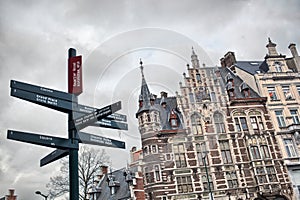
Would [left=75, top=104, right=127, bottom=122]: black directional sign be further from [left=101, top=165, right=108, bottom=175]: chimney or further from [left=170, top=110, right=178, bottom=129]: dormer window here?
[left=101, top=165, right=108, bottom=175]: chimney

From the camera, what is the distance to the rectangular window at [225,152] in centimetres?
2431

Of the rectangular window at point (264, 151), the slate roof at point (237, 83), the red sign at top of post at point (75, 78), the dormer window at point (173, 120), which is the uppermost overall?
the slate roof at point (237, 83)

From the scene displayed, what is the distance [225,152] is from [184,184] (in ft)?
14.1

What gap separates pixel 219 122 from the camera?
25.7 m

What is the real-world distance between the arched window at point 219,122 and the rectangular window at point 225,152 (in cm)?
109

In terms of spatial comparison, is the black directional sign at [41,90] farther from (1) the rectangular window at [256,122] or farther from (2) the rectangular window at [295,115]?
(2) the rectangular window at [295,115]

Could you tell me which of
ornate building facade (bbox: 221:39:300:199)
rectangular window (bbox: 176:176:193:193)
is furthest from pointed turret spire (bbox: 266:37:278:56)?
rectangular window (bbox: 176:176:193:193)

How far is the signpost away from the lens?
20.0ft

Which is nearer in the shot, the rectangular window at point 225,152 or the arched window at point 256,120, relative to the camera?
the rectangular window at point 225,152

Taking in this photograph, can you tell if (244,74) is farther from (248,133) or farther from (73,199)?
(73,199)

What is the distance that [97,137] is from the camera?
6.80 meters

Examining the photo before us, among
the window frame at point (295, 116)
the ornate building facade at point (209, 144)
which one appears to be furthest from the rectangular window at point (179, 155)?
the window frame at point (295, 116)

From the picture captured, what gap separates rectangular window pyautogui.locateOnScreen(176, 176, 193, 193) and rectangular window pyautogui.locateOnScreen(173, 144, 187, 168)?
100 centimetres

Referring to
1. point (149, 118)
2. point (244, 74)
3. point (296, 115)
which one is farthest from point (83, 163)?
point (296, 115)
